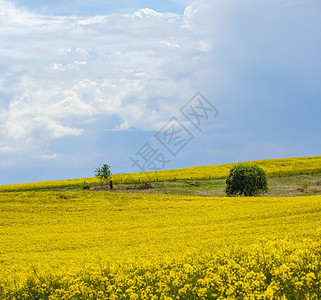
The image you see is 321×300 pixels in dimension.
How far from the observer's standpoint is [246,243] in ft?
71.7

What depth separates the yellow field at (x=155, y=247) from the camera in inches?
565

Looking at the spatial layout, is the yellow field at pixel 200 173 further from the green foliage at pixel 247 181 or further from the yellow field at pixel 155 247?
the yellow field at pixel 155 247

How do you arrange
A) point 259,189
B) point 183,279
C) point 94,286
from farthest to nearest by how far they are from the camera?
point 259,189 → point 94,286 → point 183,279

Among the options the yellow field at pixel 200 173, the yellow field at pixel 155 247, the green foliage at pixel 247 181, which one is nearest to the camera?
the yellow field at pixel 155 247

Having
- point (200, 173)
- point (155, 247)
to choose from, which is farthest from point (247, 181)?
point (155, 247)

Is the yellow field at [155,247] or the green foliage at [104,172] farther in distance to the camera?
the green foliage at [104,172]

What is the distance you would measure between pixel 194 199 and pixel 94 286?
2733 centimetres

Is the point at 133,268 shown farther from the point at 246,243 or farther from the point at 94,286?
the point at 246,243

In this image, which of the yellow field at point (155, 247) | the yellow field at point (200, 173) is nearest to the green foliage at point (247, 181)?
the yellow field at point (155, 247)

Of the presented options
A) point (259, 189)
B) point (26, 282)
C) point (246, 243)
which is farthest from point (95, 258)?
point (259, 189)

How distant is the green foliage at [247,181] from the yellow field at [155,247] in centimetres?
1192

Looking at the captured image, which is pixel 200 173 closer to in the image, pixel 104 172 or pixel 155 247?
pixel 104 172

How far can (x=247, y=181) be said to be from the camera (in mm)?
53156

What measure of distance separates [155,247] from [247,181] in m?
31.5
